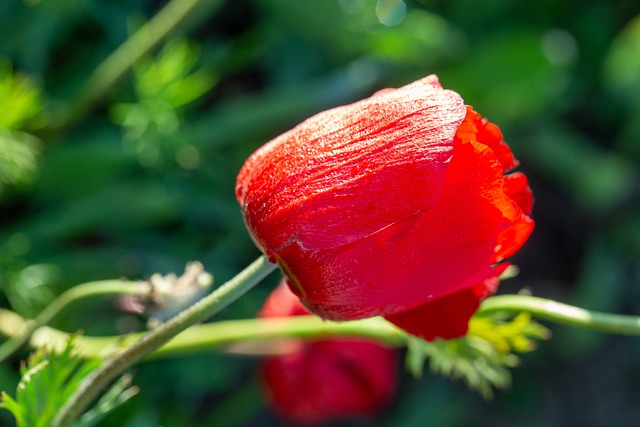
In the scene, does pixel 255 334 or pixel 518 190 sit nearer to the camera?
pixel 518 190

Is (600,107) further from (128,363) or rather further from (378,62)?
(128,363)

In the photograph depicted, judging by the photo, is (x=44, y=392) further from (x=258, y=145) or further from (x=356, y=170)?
(x=258, y=145)

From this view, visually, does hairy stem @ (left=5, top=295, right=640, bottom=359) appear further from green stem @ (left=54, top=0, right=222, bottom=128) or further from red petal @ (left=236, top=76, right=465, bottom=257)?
green stem @ (left=54, top=0, right=222, bottom=128)

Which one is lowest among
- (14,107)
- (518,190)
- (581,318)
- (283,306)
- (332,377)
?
(332,377)

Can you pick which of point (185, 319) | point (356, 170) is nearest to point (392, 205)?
point (356, 170)

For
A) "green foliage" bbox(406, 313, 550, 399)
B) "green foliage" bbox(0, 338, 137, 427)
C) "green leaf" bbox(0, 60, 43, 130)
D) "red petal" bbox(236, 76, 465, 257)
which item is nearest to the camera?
"red petal" bbox(236, 76, 465, 257)

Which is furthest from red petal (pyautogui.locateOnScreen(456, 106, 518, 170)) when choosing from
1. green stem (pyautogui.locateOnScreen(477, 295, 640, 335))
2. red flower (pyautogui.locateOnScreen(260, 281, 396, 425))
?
red flower (pyautogui.locateOnScreen(260, 281, 396, 425))

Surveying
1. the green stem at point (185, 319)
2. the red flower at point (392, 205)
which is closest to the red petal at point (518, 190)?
the red flower at point (392, 205)
